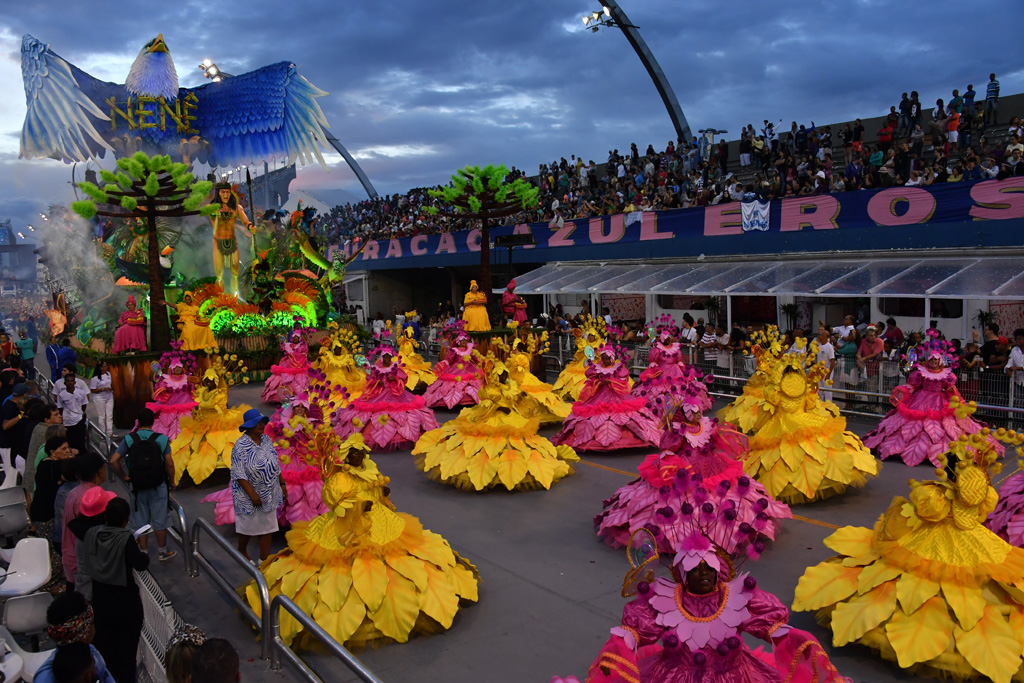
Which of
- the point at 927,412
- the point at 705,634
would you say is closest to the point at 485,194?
the point at 927,412

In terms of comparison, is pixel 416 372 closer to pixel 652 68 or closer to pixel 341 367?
pixel 341 367

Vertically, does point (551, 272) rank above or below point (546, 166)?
below

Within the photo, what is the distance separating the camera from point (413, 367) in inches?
653

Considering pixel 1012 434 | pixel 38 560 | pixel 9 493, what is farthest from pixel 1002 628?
pixel 9 493

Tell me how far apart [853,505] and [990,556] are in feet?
12.3

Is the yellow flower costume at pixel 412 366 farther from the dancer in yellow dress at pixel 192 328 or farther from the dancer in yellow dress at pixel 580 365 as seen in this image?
the dancer in yellow dress at pixel 192 328

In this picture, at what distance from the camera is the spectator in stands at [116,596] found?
4344 millimetres

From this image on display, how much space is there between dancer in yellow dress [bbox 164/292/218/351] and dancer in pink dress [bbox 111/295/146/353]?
0.94 meters

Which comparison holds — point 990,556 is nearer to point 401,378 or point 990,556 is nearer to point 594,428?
point 594,428

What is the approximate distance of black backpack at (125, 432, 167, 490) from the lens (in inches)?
257

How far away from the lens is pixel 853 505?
824 centimetres

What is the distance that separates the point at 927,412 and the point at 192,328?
47.8 feet

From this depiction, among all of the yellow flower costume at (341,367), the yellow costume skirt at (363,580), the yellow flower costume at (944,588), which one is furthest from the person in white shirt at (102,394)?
the yellow flower costume at (944,588)

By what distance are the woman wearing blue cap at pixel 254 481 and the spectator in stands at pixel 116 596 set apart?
1.77m
